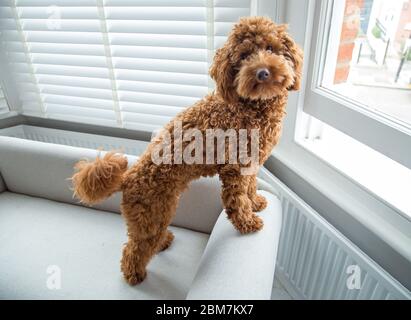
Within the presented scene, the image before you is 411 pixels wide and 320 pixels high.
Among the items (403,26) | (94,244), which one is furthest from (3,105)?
(403,26)

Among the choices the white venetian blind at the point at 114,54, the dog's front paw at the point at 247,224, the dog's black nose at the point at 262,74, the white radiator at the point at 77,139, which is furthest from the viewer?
the white radiator at the point at 77,139

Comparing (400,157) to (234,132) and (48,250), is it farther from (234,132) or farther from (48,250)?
(48,250)

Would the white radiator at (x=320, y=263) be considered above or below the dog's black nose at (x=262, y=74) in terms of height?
below

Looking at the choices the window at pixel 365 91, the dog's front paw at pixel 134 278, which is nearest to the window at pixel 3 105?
the dog's front paw at pixel 134 278

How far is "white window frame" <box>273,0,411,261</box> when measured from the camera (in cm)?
83

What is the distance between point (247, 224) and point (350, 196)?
0.39 metres

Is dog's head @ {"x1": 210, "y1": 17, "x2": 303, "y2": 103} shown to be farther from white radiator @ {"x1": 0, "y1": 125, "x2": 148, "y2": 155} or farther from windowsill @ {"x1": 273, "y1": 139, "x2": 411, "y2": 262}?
white radiator @ {"x1": 0, "y1": 125, "x2": 148, "y2": 155}

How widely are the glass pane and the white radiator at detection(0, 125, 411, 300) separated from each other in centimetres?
38

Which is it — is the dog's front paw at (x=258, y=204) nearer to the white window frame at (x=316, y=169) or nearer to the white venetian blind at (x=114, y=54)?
the white window frame at (x=316, y=169)

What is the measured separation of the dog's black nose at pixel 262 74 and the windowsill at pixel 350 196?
0.54 meters

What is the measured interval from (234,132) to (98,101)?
43.2 inches

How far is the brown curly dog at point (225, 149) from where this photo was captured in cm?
62

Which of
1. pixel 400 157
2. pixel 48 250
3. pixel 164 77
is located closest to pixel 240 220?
pixel 400 157

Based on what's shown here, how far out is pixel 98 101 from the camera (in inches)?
62.3
